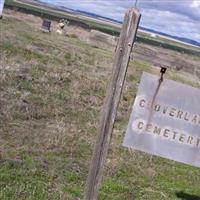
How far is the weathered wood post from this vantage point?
18.9 feet

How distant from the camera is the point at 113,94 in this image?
5.87m

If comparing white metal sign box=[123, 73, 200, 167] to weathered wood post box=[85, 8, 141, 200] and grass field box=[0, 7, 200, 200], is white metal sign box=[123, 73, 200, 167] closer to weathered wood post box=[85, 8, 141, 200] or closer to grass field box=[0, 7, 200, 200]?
weathered wood post box=[85, 8, 141, 200]

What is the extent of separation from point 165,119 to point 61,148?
13.9 feet

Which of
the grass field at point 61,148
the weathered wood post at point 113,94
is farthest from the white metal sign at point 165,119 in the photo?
the grass field at point 61,148

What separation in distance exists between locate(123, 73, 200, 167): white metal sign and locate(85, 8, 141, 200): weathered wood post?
0.61 meters

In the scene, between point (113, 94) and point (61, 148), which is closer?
point (113, 94)

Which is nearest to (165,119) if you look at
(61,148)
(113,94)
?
(113,94)

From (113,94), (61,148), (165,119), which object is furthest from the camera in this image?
(61,148)

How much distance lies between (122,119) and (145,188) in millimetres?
5308

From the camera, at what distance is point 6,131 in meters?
10.6

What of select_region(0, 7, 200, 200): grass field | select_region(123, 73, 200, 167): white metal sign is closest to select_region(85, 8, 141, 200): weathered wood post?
select_region(123, 73, 200, 167): white metal sign

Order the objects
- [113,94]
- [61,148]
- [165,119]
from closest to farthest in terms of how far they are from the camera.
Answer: [113,94] < [165,119] < [61,148]

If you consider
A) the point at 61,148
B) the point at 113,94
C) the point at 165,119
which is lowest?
the point at 61,148

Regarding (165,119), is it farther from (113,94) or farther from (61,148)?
(61,148)
